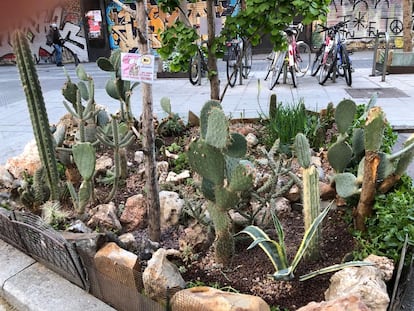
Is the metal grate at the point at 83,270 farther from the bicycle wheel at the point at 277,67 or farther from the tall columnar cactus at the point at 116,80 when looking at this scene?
the bicycle wheel at the point at 277,67

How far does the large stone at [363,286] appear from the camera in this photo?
1.98 m

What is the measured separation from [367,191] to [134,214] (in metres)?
1.76

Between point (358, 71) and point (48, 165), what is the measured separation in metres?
10.4

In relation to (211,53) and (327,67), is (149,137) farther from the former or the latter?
(327,67)

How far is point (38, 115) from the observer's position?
121 inches

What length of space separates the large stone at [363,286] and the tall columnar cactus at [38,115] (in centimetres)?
224

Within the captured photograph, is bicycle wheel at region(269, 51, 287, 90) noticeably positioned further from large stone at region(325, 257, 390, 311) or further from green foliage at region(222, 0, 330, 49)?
large stone at region(325, 257, 390, 311)

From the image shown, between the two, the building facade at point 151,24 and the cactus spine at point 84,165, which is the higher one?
the building facade at point 151,24

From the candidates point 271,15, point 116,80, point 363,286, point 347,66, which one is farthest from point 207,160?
point 347,66

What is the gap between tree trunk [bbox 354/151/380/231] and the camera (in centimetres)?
247

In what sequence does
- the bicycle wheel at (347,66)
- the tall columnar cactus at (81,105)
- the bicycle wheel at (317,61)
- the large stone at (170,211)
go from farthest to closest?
1. the bicycle wheel at (317,61)
2. the bicycle wheel at (347,66)
3. the tall columnar cactus at (81,105)
4. the large stone at (170,211)

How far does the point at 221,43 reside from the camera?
14.1ft

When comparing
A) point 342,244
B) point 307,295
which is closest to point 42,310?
point 307,295

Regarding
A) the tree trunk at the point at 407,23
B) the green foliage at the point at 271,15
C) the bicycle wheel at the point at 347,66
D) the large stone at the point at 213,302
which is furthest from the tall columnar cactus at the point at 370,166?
the tree trunk at the point at 407,23
